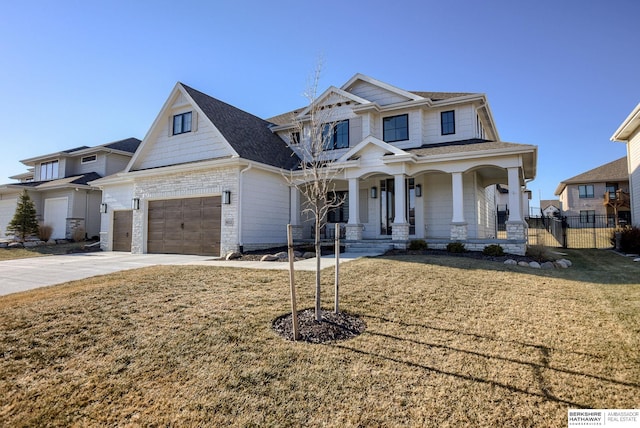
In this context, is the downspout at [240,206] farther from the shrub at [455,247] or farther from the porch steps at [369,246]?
the shrub at [455,247]

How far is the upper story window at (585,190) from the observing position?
34938 millimetres

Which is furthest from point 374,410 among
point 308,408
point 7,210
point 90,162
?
point 7,210

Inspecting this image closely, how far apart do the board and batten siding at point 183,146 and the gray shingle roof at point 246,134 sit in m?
0.49

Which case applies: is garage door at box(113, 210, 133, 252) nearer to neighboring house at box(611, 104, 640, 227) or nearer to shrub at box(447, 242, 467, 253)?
shrub at box(447, 242, 467, 253)

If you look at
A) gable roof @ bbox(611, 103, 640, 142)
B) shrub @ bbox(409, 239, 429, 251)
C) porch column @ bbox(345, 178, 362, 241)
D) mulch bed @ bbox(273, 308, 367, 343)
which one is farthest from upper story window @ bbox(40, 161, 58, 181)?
gable roof @ bbox(611, 103, 640, 142)

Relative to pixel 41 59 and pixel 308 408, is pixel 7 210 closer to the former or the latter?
pixel 41 59

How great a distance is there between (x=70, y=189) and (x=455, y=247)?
23.6 meters

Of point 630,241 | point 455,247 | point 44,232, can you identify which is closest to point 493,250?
point 455,247

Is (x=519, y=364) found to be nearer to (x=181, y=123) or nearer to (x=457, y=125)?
(x=457, y=125)

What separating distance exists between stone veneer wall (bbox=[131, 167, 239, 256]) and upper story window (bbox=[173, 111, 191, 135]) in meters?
2.16

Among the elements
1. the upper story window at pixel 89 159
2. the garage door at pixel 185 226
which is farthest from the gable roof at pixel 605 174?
the upper story window at pixel 89 159

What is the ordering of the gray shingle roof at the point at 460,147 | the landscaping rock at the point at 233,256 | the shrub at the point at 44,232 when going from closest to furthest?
1. the landscaping rock at the point at 233,256
2. the gray shingle roof at the point at 460,147
3. the shrub at the point at 44,232

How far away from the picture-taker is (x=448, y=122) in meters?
15.0

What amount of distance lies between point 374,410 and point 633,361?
306 centimetres
